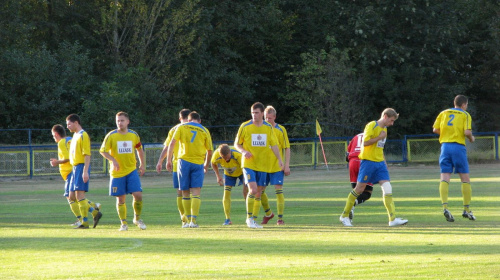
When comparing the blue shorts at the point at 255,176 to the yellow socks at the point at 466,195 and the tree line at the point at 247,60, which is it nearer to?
the yellow socks at the point at 466,195

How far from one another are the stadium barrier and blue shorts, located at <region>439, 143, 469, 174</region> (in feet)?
78.5

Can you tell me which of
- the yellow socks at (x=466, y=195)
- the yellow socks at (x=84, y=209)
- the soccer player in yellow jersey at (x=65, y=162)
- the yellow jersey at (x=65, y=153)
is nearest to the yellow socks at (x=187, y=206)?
the yellow socks at (x=84, y=209)

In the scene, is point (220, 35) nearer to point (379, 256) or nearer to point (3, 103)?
point (3, 103)

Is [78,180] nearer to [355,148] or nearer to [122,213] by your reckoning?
[122,213]

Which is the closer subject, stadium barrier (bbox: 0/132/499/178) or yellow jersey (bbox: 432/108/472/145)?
yellow jersey (bbox: 432/108/472/145)

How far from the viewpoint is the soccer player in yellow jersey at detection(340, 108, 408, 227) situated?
42.4 feet

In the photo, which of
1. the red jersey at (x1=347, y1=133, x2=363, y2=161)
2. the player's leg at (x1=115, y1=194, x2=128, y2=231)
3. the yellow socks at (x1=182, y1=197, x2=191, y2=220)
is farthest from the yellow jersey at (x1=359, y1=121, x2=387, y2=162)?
the player's leg at (x1=115, y1=194, x2=128, y2=231)

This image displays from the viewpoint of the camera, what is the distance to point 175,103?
49156mm

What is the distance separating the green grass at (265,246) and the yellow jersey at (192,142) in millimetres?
1184

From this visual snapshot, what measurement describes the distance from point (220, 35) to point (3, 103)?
15.0 m

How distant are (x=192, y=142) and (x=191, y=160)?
299mm

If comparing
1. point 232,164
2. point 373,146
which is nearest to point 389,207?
point 373,146

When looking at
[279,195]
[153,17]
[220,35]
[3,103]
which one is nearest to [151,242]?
Answer: [279,195]

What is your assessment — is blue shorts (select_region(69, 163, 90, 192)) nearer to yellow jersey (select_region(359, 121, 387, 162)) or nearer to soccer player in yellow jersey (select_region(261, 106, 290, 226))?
soccer player in yellow jersey (select_region(261, 106, 290, 226))
